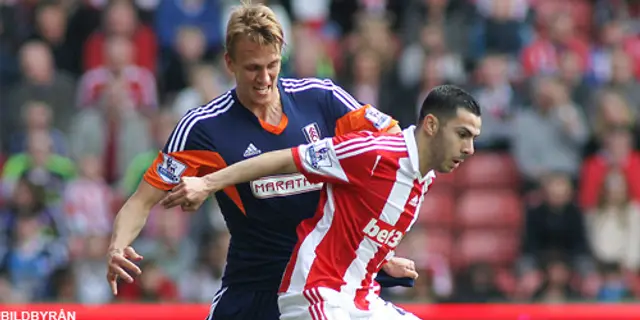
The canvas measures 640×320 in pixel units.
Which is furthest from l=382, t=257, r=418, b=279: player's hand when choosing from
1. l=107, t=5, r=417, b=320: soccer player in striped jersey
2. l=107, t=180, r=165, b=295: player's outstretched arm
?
l=107, t=180, r=165, b=295: player's outstretched arm

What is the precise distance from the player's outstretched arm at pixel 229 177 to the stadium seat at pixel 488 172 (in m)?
6.15

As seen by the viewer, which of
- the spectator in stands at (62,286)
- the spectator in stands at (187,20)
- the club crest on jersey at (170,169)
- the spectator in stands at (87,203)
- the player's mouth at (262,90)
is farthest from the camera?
the spectator in stands at (187,20)

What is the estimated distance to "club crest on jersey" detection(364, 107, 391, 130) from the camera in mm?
5801

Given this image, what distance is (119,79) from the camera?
1204 centimetres

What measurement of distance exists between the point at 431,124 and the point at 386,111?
631 cm

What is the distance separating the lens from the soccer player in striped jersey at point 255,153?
5.70 m

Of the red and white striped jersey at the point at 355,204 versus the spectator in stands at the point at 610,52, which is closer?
the red and white striped jersey at the point at 355,204

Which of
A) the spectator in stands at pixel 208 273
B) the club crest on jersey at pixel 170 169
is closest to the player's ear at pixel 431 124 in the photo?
the club crest on jersey at pixel 170 169

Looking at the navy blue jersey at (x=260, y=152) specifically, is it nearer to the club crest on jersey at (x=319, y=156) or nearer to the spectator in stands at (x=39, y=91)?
the club crest on jersey at (x=319, y=156)

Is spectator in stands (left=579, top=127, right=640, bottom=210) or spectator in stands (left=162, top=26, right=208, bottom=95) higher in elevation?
Answer: spectator in stands (left=162, top=26, right=208, bottom=95)

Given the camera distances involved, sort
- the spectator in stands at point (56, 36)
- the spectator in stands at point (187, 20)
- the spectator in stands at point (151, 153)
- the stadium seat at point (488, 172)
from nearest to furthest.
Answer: the spectator in stands at point (151, 153) < the stadium seat at point (488, 172) < the spectator in stands at point (56, 36) < the spectator in stands at point (187, 20)

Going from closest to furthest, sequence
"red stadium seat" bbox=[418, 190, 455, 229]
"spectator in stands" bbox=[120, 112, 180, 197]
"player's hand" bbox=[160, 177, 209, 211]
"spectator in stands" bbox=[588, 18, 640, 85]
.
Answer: "player's hand" bbox=[160, 177, 209, 211], "spectator in stands" bbox=[120, 112, 180, 197], "red stadium seat" bbox=[418, 190, 455, 229], "spectator in stands" bbox=[588, 18, 640, 85]

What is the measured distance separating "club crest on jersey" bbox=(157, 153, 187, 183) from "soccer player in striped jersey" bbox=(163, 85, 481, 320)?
18.3 inches

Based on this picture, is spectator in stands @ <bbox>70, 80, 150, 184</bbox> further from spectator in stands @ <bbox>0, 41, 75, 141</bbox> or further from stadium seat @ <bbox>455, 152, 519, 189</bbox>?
stadium seat @ <bbox>455, 152, 519, 189</bbox>
